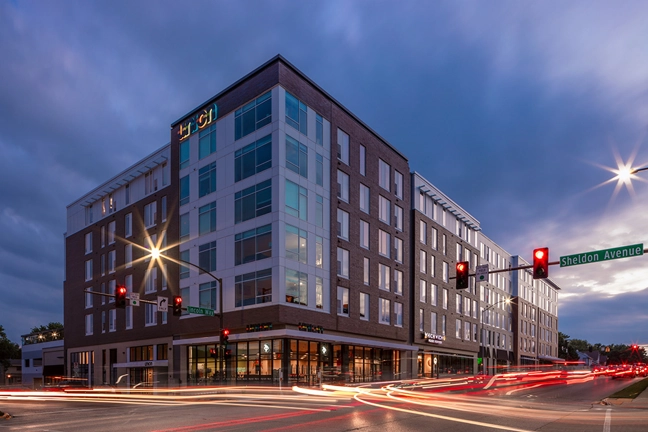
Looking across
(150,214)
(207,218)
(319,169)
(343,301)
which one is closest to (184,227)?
(207,218)

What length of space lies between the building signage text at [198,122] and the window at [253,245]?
1144 centimetres

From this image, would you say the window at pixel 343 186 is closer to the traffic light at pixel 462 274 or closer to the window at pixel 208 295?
the window at pixel 208 295

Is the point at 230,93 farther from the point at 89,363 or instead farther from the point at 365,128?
the point at 89,363

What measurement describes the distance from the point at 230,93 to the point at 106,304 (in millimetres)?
30807

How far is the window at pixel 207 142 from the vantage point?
4894 centimetres

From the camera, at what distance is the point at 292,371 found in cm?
4216

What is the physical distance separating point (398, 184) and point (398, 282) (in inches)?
413

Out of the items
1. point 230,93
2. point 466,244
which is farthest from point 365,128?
point 466,244

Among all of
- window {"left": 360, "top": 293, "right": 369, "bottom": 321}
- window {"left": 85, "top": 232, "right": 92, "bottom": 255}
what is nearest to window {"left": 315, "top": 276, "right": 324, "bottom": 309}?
window {"left": 360, "top": 293, "right": 369, "bottom": 321}

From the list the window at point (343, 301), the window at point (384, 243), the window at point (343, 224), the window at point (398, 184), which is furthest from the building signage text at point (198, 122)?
the window at point (398, 184)

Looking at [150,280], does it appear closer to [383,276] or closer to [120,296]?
[383,276]

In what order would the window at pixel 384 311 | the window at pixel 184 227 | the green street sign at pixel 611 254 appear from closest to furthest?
the green street sign at pixel 611 254
the window at pixel 184 227
the window at pixel 384 311

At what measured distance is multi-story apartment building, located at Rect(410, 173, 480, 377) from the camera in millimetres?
63406

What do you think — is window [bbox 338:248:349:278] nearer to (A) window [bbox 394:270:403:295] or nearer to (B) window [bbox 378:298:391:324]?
(B) window [bbox 378:298:391:324]
